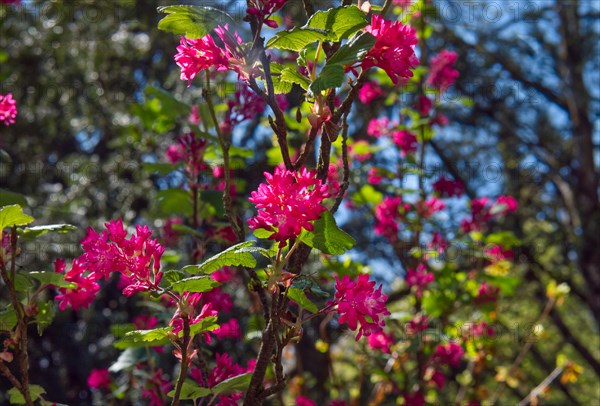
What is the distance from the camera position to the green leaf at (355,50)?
1.31 meters

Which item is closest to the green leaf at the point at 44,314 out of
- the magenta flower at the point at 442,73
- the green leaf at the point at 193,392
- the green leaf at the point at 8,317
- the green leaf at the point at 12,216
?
the green leaf at the point at 8,317

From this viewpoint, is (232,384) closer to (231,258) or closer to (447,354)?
(231,258)

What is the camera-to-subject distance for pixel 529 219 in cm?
777

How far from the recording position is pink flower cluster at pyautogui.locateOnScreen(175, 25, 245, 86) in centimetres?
144

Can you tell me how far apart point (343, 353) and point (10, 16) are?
3.93 metres

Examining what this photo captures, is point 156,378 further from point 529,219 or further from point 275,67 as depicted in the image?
point 529,219

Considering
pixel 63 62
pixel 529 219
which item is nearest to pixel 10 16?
pixel 63 62

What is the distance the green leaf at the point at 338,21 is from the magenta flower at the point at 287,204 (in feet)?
1.11

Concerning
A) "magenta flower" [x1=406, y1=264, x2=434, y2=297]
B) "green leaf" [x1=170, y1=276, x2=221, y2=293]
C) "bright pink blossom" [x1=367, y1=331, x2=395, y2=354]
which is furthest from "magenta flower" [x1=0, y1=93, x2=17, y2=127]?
"magenta flower" [x1=406, y1=264, x2=434, y2=297]

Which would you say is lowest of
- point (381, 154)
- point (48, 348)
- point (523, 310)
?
point (523, 310)

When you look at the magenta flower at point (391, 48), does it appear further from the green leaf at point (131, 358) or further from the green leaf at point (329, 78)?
the green leaf at point (131, 358)

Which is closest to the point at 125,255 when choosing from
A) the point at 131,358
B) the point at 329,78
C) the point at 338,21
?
the point at 329,78

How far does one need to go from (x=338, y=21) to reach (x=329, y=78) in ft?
0.64

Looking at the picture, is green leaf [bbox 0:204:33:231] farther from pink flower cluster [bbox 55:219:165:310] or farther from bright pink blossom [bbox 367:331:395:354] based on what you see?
bright pink blossom [bbox 367:331:395:354]
